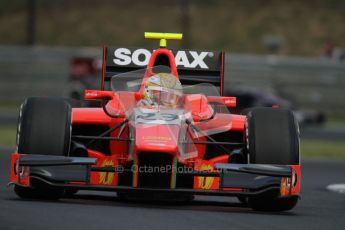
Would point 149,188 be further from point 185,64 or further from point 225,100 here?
point 185,64

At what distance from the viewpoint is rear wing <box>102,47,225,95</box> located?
12.8 meters

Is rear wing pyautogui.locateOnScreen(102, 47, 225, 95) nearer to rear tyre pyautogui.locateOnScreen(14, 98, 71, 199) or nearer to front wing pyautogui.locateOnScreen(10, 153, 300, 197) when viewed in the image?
rear tyre pyautogui.locateOnScreen(14, 98, 71, 199)

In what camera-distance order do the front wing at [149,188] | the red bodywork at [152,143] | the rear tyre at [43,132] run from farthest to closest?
the rear tyre at [43,132] < the front wing at [149,188] < the red bodywork at [152,143]

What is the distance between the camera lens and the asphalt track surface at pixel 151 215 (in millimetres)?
8812

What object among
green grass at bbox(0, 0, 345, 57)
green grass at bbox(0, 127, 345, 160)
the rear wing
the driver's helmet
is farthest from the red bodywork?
green grass at bbox(0, 0, 345, 57)

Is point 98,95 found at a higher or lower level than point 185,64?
lower

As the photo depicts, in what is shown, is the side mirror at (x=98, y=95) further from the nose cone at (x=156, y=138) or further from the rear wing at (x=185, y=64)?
the nose cone at (x=156, y=138)

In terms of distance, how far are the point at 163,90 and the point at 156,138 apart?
1369 mm

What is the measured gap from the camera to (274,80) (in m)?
34.7

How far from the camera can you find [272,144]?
10.7m

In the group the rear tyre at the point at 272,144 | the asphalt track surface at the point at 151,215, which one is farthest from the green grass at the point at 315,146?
the rear tyre at the point at 272,144

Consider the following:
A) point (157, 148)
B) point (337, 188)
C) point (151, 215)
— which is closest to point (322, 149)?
point (337, 188)

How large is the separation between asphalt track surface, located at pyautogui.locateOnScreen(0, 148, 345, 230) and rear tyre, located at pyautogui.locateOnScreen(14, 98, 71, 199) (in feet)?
0.63

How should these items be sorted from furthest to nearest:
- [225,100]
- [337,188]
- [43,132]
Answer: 1. [337,188]
2. [225,100]
3. [43,132]
